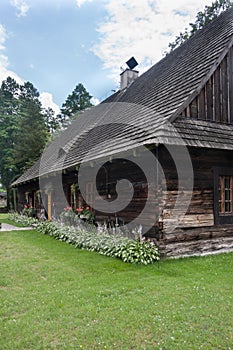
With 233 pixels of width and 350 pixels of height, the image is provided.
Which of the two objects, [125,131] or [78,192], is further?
[78,192]

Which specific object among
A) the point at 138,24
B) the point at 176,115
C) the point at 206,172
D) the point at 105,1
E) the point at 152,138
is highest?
the point at 138,24

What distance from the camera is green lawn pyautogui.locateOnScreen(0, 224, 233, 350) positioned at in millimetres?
3016

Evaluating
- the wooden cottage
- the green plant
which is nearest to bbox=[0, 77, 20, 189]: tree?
the green plant

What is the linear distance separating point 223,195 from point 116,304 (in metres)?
4.62

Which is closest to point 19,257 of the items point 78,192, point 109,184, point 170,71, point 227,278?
point 109,184

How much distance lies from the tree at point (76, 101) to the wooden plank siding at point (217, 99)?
1277 inches

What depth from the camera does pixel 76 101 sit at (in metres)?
39.7

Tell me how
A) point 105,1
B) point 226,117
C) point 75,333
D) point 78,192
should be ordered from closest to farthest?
point 75,333
point 226,117
point 105,1
point 78,192

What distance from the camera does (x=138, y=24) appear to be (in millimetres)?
11602

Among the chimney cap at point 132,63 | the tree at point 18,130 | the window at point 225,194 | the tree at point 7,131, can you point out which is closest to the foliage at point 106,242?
the window at point 225,194

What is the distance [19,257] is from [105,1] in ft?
25.8

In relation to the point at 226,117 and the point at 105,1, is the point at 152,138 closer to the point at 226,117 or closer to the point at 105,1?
the point at 226,117

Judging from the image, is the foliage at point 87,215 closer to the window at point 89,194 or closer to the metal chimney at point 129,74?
the window at point 89,194

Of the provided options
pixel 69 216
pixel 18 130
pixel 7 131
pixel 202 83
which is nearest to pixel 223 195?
pixel 202 83
